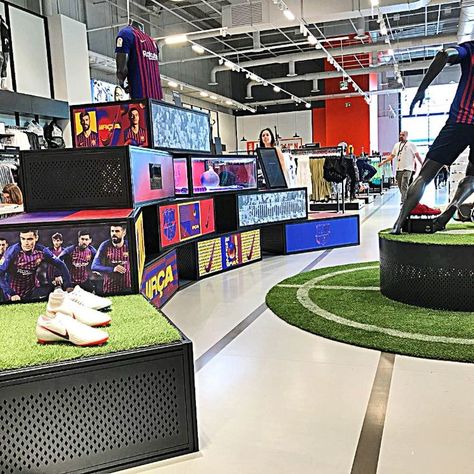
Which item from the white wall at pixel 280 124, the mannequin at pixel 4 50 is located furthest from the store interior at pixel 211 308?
the white wall at pixel 280 124

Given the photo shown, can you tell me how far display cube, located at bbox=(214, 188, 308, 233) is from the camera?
18.8 ft

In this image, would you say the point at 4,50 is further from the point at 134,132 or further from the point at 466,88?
the point at 466,88

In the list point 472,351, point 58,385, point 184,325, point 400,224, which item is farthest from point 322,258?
point 58,385

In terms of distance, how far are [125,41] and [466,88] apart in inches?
104

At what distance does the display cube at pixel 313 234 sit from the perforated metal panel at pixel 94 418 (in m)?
4.66

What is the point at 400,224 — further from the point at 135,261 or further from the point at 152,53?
the point at 152,53

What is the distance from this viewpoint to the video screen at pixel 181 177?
488 centimetres

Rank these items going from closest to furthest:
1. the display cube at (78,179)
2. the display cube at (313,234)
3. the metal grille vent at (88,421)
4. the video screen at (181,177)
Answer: the metal grille vent at (88,421)
the display cube at (78,179)
the video screen at (181,177)
the display cube at (313,234)

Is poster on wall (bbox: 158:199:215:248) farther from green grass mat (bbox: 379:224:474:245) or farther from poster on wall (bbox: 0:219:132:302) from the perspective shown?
green grass mat (bbox: 379:224:474:245)

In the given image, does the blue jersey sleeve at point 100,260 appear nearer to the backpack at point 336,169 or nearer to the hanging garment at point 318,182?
the backpack at point 336,169

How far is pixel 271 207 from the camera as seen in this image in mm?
6246

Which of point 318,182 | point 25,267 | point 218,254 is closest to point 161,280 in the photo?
point 218,254

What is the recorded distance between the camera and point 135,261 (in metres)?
2.72

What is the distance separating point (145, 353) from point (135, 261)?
93cm
